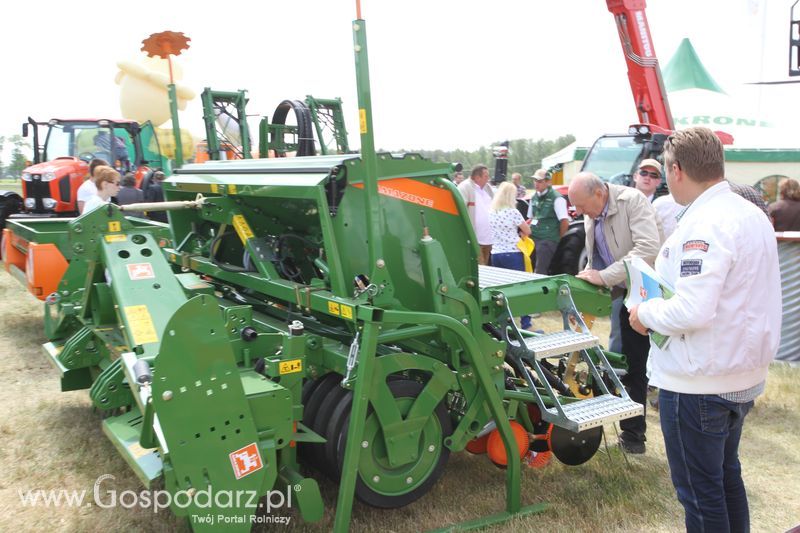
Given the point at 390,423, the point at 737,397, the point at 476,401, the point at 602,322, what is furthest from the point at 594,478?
the point at 602,322

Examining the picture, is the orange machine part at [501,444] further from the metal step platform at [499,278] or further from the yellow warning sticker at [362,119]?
the yellow warning sticker at [362,119]

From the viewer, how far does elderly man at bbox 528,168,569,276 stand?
7.93 metres

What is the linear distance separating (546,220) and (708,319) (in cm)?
569

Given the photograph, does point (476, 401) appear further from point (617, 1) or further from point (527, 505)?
point (617, 1)

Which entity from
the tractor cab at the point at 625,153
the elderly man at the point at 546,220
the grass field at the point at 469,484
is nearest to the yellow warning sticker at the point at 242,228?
the grass field at the point at 469,484

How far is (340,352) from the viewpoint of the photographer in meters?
3.52

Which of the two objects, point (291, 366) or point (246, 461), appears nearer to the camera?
point (246, 461)

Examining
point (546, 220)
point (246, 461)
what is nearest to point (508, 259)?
point (546, 220)

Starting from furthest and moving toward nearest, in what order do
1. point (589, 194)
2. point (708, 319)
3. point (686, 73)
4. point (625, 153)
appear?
1. point (686, 73)
2. point (625, 153)
3. point (589, 194)
4. point (708, 319)

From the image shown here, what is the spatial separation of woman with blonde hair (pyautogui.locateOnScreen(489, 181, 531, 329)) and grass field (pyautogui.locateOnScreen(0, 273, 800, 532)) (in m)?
2.55

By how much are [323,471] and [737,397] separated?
207 centimetres

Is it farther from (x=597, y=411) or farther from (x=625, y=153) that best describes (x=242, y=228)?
(x=625, y=153)

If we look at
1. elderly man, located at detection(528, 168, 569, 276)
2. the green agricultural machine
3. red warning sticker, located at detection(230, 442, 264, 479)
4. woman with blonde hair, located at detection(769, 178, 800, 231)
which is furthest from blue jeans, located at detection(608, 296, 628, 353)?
woman with blonde hair, located at detection(769, 178, 800, 231)

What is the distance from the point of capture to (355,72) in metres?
3.10
